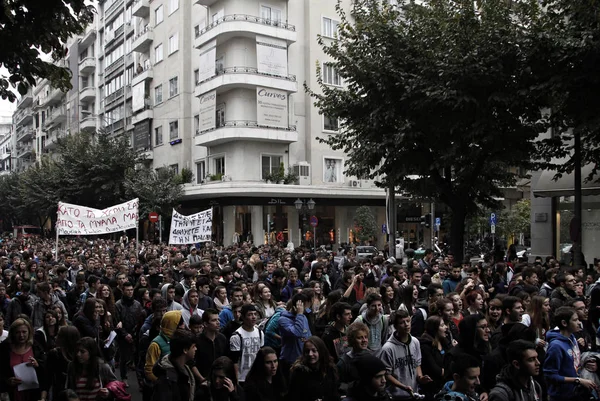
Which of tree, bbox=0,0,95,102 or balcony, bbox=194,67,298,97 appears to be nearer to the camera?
tree, bbox=0,0,95,102

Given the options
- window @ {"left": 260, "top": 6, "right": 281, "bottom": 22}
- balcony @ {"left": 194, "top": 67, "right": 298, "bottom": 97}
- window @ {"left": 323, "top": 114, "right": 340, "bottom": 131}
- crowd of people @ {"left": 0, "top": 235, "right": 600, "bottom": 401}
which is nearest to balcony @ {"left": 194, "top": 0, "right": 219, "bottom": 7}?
window @ {"left": 260, "top": 6, "right": 281, "bottom": 22}

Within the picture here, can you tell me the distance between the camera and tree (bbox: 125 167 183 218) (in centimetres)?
3691

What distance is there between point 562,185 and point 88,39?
177 feet

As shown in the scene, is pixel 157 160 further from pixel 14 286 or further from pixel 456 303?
pixel 456 303

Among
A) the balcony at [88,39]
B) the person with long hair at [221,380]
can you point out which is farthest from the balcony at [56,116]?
the person with long hair at [221,380]

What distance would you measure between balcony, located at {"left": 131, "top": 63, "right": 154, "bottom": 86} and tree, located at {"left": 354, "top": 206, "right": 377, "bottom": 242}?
19.7 metres

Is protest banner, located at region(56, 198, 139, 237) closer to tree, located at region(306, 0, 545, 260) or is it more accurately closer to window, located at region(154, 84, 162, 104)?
tree, located at region(306, 0, 545, 260)

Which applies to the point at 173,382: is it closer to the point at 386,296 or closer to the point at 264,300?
the point at 264,300

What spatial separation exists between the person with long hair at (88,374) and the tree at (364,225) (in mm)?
32873

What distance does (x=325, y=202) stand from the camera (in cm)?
4028

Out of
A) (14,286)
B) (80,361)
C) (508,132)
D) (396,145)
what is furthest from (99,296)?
(508,132)

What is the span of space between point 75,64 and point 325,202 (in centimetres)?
4053

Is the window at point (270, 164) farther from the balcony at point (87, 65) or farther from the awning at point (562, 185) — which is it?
the balcony at point (87, 65)

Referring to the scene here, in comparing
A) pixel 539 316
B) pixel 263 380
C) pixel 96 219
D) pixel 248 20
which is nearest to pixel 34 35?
pixel 263 380
